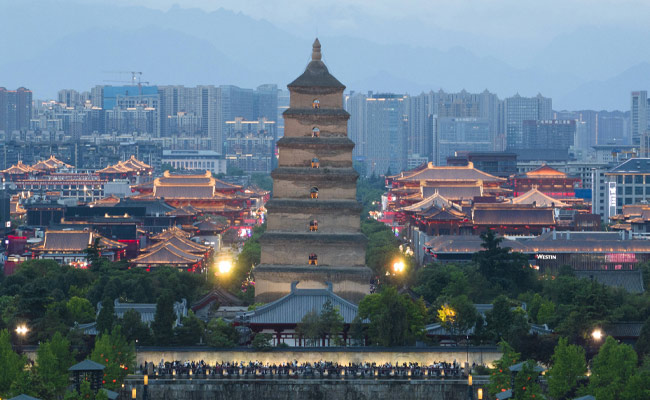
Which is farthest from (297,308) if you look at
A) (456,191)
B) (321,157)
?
(456,191)

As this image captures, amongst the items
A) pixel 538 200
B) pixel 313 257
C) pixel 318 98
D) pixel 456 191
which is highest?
pixel 318 98

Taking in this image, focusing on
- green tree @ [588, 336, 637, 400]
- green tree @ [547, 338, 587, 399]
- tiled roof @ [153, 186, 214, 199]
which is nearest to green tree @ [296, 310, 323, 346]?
green tree @ [547, 338, 587, 399]

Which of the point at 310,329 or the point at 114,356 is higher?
the point at 310,329

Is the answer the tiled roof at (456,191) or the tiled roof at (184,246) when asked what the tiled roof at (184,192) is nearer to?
the tiled roof at (456,191)

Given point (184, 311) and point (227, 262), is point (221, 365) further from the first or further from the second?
point (227, 262)

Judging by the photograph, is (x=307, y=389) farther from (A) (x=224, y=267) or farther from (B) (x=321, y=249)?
(A) (x=224, y=267)

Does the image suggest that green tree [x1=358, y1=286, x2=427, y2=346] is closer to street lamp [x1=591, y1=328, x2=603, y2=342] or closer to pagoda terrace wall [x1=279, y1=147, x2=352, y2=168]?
street lamp [x1=591, y1=328, x2=603, y2=342]
